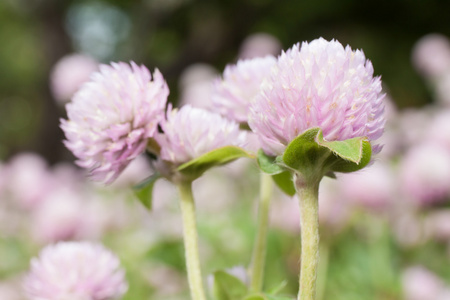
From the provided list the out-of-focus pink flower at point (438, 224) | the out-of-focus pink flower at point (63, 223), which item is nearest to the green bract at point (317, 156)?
the out-of-focus pink flower at point (438, 224)

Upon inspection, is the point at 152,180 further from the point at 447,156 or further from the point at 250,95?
the point at 447,156

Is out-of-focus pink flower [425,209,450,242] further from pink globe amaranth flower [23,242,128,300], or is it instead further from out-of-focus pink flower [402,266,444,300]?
pink globe amaranth flower [23,242,128,300]

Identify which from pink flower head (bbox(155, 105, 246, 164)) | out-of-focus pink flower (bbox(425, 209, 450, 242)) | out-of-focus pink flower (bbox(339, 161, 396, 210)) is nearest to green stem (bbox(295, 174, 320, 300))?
pink flower head (bbox(155, 105, 246, 164))

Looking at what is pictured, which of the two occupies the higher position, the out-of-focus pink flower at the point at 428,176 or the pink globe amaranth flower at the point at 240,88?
the out-of-focus pink flower at the point at 428,176

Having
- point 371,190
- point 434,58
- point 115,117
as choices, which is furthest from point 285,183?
Answer: point 434,58

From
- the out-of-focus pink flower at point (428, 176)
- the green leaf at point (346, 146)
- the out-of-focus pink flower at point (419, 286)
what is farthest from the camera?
the out-of-focus pink flower at point (428, 176)

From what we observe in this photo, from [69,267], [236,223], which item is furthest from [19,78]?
[69,267]

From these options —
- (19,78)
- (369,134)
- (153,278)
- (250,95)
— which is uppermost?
(19,78)

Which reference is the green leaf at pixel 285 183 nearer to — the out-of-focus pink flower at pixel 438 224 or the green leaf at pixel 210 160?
the green leaf at pixel 210 160
